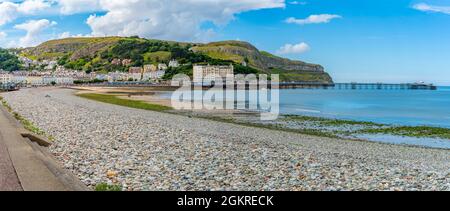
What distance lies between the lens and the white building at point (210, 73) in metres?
Answer: 169

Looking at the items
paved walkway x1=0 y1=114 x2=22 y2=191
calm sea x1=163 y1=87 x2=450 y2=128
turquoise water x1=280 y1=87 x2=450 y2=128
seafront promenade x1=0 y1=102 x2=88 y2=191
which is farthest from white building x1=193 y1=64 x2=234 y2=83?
paved walkway x1=0 y1=114 x2=22 y2=191

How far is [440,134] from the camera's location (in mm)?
27578

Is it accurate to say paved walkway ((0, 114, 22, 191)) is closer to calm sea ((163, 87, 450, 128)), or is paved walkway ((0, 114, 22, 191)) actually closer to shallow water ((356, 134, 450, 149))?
shallow water ((356, 134, 450, 149))

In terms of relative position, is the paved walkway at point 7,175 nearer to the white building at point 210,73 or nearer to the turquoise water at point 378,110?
the turquoise water at point 378,110

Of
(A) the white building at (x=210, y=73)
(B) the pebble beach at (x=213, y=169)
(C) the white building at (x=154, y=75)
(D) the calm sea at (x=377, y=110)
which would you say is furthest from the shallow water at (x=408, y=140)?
(C) the white building at (x=154, y=75)

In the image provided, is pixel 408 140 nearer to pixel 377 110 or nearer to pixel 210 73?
pixel 377 110

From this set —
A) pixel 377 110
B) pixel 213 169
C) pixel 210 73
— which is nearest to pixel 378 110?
pixel 377 110

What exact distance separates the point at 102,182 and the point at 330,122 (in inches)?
1048

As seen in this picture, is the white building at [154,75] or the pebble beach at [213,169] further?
the white building at [154,75]

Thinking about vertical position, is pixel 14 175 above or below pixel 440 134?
above

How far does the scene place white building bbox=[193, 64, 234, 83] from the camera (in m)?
169
